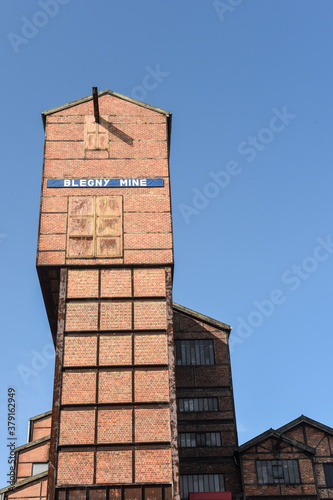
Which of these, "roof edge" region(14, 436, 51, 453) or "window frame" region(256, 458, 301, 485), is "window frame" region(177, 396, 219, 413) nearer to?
"window frame" region(256, 458, 301, 485)

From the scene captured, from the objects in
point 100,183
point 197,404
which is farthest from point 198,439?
point 100,183

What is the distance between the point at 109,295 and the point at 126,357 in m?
2.43

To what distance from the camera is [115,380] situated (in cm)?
1928

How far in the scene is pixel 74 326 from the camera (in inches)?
793

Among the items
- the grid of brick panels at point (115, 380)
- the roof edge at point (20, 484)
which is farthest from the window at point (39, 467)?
the grid of brick panels at point (115, 380)

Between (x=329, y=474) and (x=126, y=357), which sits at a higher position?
(x=126, y=357)

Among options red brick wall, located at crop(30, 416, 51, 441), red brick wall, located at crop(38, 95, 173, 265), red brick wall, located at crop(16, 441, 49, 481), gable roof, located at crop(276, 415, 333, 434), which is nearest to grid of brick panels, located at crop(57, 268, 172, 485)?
red brick wall, located at crop(38, 95, 173, 265)

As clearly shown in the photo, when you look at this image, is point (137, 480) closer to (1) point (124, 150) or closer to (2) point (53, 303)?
(2) point (53, 303)

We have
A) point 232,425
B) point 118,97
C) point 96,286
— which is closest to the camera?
point 96,286

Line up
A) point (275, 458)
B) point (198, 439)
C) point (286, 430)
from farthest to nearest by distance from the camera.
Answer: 1. point (198, 439)
2. point (286, 430)
3. point (275, 458)

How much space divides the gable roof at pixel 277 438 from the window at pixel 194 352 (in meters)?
4.53

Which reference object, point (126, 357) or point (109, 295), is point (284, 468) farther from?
point (109, 295)

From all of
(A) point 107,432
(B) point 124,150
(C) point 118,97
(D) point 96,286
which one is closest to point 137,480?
(A) point 107,432

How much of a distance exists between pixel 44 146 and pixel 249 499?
59.5 ft
